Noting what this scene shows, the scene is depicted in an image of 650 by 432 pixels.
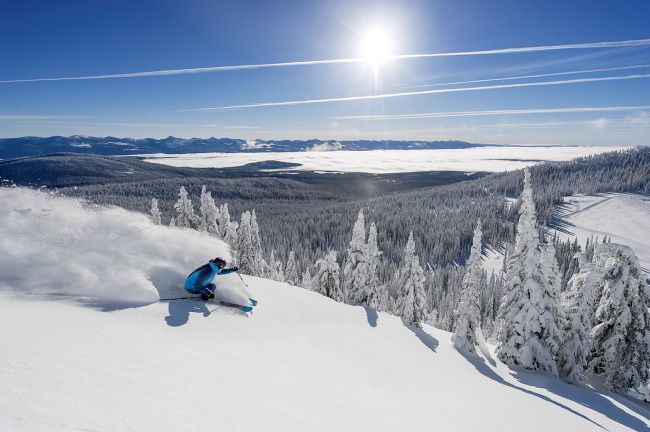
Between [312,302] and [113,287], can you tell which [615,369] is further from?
[113,287]

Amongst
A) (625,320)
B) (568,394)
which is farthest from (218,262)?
(625,320)

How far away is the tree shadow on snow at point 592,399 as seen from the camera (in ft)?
55.4

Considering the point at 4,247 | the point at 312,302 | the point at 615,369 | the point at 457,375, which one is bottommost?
the point at 615,369

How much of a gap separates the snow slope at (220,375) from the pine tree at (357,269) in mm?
19810

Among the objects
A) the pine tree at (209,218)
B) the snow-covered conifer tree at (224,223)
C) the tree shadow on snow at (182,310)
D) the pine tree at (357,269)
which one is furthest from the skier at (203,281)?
the snow-covered conifer tree at (224,223)

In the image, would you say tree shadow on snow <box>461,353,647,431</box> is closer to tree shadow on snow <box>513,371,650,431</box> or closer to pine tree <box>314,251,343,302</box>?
tree shadow on snow <box>513,371,650,431</box>

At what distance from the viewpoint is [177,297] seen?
11477mm

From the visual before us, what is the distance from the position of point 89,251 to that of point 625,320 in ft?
97.4

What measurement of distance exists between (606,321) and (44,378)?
30384 mm

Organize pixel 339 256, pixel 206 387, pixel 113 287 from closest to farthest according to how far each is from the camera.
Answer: pixel 206 387 → pixel 113 287 → pixel 339 256

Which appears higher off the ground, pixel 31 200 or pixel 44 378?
pixel 31 200

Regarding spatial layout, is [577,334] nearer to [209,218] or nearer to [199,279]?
[199,279]

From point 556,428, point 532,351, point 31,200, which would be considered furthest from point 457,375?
point 31,200

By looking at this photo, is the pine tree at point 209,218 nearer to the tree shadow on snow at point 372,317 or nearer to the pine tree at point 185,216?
the pine tree at point 185,216
